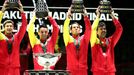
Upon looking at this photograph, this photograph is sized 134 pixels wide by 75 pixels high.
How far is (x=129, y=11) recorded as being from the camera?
28.7 ft

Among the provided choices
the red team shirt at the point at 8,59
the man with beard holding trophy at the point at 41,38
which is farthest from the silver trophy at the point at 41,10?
the red team shirt at the point at 8,59

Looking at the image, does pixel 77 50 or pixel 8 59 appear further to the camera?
pixel 77 50

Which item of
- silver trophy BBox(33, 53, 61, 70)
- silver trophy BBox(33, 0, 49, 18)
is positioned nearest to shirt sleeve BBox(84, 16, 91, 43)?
silver trophy BBox(33, 0, 49, 18)

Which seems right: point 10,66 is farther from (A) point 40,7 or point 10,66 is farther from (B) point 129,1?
(B) point 129,1

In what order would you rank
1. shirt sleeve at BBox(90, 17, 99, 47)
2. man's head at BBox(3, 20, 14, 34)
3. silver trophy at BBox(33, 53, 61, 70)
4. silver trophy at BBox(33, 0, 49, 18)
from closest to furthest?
silver trophy at BBox(33, 53, 61, 70) → man's head at BBox(3, 20, 14, 34) → silver trophy at BBox(33, 0, 49, 18) → shirt sleeve at BBox(90, 17, 99, 47)

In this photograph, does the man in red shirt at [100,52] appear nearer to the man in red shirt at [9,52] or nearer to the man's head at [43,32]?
the man's head at [43,32]

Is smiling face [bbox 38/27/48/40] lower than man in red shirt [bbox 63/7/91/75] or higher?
higher

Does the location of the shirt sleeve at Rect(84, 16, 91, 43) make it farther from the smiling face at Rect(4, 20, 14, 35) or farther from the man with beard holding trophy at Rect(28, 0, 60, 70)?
the smiling face at Rect(4, 20, 14, 35)

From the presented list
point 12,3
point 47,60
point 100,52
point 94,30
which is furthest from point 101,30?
point 47,60

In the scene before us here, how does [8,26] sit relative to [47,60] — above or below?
above

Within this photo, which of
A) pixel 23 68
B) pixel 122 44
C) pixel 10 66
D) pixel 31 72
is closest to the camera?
pixel 31 72

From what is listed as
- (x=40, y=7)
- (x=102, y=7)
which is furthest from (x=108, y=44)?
(x=40, y=7)

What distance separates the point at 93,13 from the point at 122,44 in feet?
2.15

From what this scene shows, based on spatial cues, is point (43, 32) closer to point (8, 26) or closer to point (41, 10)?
point (41, 10)
